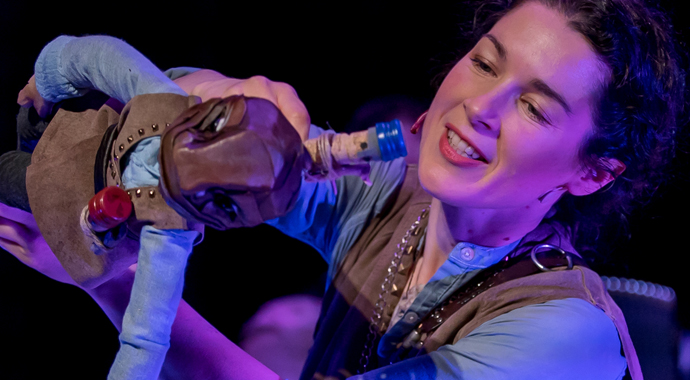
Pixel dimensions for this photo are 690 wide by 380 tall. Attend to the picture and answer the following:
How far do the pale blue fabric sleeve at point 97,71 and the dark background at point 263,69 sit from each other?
44 centimetres

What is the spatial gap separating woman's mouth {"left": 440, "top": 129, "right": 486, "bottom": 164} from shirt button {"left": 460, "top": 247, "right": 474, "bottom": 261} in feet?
0.61

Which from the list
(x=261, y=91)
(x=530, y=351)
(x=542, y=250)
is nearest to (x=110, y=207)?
(x=261, y=91)

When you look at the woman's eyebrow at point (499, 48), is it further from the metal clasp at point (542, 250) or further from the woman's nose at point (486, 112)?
the metal clasp at point (542, 250)

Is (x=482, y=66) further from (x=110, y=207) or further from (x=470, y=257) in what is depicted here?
(x=110, y=207)

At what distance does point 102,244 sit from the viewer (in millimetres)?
638

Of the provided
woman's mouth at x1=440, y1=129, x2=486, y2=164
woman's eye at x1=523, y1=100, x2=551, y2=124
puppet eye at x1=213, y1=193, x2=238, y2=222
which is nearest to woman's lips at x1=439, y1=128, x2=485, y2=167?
woman's mouth at x1=440, y1=129, x2=486, y2=164

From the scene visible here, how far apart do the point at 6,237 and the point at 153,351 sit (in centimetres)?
45

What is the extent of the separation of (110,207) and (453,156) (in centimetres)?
50

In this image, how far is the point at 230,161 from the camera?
48 centimetres

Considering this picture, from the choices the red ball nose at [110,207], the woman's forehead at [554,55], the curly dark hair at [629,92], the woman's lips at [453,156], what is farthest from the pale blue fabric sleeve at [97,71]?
the curly dark hair at [629,92]

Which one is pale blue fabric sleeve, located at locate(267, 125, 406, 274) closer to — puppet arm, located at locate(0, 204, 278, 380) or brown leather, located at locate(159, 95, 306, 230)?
puppet arm, located at locate(0, 204, 278, 380)

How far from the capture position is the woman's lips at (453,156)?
729 millimetres

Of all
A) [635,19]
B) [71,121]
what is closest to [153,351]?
[71,121]

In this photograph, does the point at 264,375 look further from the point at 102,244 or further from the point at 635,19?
the point at 635,19
